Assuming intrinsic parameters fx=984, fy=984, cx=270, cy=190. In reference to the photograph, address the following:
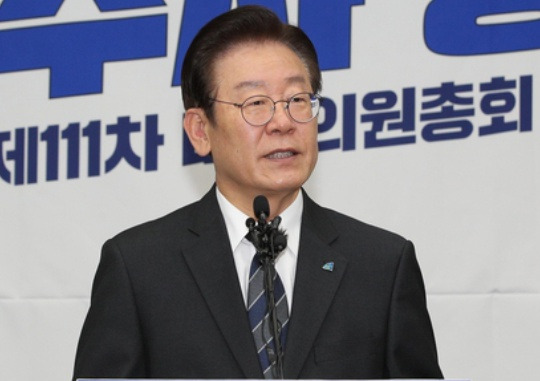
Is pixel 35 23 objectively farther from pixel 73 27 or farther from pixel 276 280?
pixel 276 280

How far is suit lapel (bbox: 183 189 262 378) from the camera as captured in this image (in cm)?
202

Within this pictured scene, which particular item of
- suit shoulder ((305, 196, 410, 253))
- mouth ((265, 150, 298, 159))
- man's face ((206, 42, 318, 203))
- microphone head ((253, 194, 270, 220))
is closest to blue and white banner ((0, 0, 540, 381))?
suit shoulder ((305, 196, 410, 253))

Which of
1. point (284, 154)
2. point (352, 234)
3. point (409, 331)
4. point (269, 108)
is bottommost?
point (409, 331)

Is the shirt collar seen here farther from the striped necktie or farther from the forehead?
the forehead

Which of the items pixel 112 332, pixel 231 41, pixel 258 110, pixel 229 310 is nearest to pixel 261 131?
pixel 258 110

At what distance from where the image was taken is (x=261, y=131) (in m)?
2.18

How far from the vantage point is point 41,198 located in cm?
348

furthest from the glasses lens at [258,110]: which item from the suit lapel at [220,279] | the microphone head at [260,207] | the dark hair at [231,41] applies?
the microphone head at [260,207]

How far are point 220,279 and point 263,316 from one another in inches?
5.3

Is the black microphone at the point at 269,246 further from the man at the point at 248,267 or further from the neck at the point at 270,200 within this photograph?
the neck at the point at 270,200

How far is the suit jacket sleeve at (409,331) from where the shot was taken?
2119 mm

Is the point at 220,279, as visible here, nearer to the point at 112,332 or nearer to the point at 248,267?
the point at 248,267

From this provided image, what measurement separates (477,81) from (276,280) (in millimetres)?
1335

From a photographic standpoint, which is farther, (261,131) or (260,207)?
(261,131)
